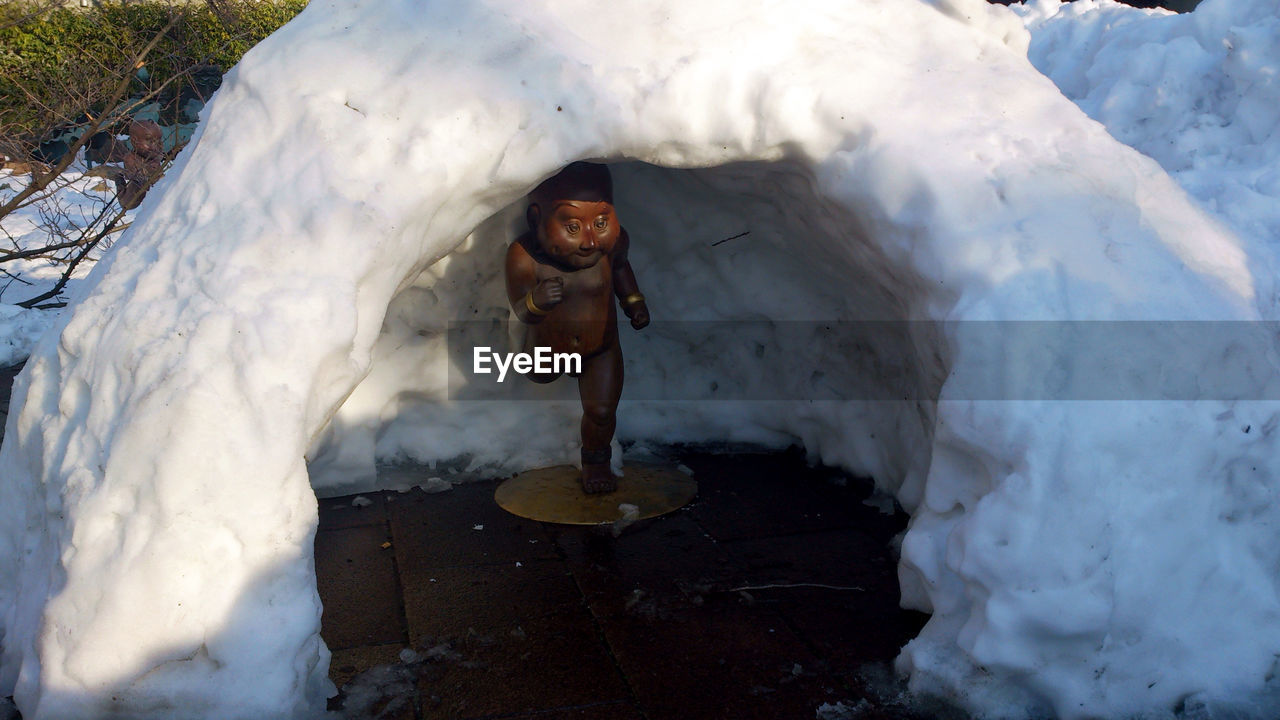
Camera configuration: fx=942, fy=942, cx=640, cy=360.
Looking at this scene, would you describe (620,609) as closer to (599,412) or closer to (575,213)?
(599,412)

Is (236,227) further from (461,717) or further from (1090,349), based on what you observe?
(1090,349)

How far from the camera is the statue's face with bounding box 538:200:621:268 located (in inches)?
132

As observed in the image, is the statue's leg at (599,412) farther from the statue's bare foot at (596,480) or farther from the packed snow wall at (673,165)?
the packed snow wall at (673,165)

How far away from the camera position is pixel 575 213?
335 cm

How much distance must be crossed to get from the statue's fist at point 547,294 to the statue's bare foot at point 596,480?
75 centimetres

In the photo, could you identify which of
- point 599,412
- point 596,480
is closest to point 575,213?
point 599,412

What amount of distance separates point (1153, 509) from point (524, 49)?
6.89 feet

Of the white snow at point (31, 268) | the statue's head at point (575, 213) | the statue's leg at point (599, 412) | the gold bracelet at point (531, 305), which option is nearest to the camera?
the statue's head at point (575, 213)

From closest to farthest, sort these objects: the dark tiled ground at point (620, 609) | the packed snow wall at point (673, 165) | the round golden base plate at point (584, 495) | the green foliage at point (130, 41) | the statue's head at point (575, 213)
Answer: the packed snow wall at point (673, 165) < the dark tiled ground at point (620, 609) < the statue's head at point (575, 213) < the round golden base plate at point (584, 495) < the green foliage at point (130, 41)

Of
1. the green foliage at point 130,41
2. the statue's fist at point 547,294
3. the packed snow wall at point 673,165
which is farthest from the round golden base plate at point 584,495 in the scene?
the green foliage at point 130,41

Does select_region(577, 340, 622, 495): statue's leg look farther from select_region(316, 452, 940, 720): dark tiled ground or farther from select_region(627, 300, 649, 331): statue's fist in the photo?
select_region(316, 452, 940, 720): dark tiled ground

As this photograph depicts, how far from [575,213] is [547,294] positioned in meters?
0.31

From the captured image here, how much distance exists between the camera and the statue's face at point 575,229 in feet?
11.0

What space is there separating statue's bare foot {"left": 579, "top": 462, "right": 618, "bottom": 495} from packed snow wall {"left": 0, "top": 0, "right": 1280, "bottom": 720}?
128 cm
